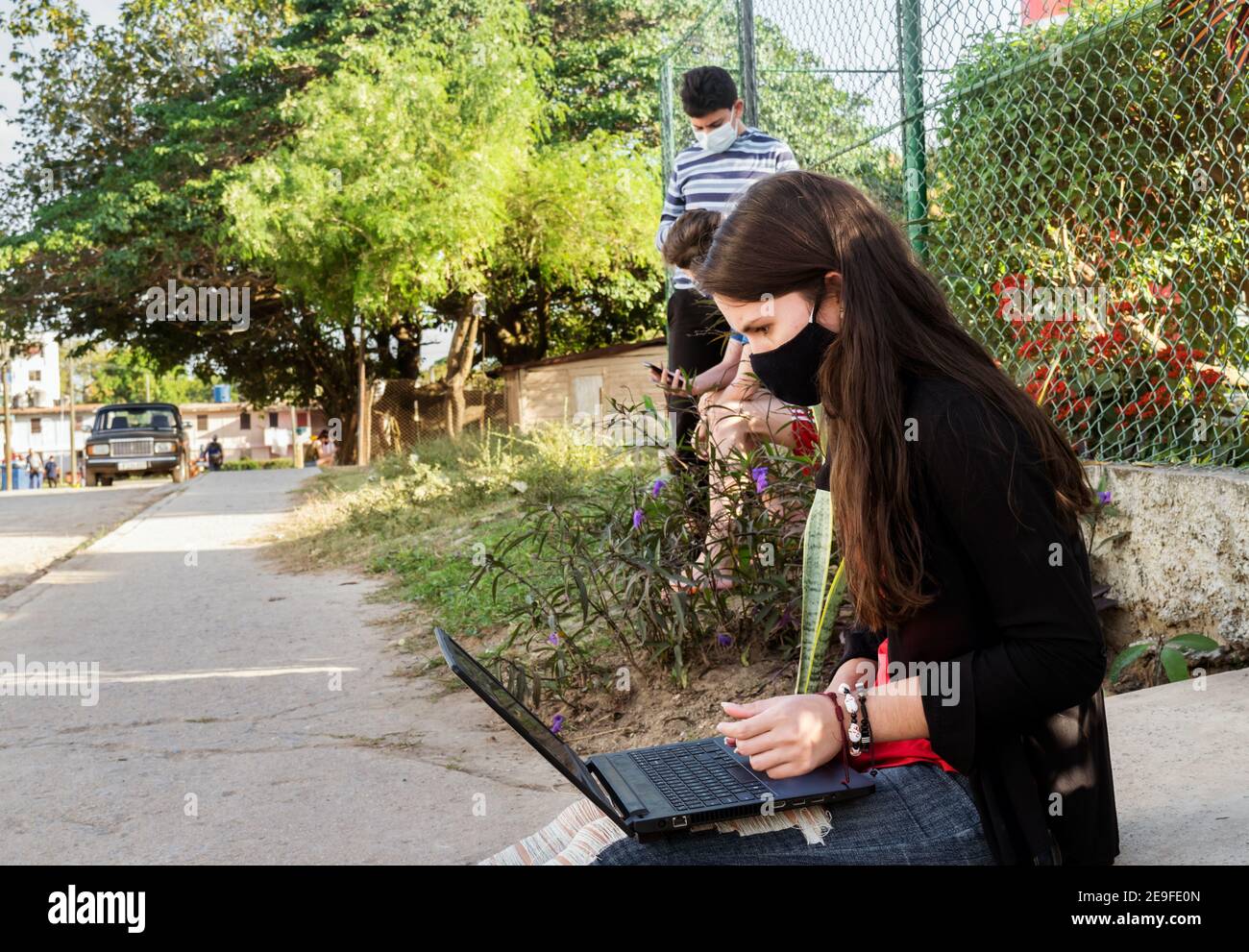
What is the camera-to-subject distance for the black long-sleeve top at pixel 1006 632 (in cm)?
153

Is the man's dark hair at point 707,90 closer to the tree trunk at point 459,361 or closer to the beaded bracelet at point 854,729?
the beaded bracelet at point 854,729

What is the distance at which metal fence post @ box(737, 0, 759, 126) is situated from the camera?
645 centimetres

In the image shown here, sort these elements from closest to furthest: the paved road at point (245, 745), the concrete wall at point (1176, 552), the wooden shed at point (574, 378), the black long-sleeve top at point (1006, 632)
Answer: the black long-sleeve top at point (1006, 632) < the paved road at point (245, 745) < the concrete wall at point (1176, 552) < the wooden shed at point (574, 378)

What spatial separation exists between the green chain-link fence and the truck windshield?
76.9ft

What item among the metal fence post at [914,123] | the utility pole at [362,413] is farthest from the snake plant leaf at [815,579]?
the utility pole at [362,413]

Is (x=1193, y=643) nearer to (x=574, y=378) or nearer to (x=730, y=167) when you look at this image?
(x=730, y=167)

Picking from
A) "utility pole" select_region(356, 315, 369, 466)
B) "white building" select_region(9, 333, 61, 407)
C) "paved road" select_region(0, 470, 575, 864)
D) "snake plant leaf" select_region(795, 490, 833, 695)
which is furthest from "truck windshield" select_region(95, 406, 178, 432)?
"white building" select_region(9, 333, 61, 407)

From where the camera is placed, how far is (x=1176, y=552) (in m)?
3.59

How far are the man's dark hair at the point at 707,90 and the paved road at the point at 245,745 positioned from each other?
9.33ft

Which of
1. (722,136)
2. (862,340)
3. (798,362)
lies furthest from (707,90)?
(862,340)

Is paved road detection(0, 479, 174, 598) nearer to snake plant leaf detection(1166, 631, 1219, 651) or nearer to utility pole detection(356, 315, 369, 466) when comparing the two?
Result: utility pole detection(356, 315, 369, 466)
